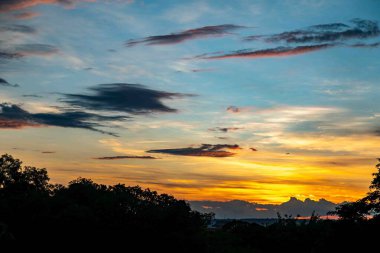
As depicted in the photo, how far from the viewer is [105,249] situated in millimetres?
54219

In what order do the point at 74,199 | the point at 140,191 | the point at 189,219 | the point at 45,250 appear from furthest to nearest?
the point at 140,191 → the point at 74,199 → the point at 189,219 → the point at 45,250

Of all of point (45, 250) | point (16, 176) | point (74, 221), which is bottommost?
point (45, 250)

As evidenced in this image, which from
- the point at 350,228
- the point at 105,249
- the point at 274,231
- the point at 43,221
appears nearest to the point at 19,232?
the point at 43,221

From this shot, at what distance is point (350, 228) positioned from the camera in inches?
1462

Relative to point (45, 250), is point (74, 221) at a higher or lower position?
higher

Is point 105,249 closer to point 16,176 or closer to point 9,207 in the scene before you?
point 9,207

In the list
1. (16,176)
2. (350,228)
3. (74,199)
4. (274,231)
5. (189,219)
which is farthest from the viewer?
(16,176)

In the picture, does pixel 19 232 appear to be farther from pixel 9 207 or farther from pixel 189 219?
pixel 189 219

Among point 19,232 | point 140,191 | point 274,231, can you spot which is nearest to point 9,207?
point 19,232

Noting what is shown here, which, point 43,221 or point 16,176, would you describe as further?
point 16,176

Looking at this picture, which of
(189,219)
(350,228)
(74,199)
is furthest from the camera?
(74,199)

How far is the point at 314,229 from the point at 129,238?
29854 mm

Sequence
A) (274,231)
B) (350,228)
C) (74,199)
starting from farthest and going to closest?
(274,231)
(74,199)
(350,228)

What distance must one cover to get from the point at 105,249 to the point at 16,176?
40282 millimetres
